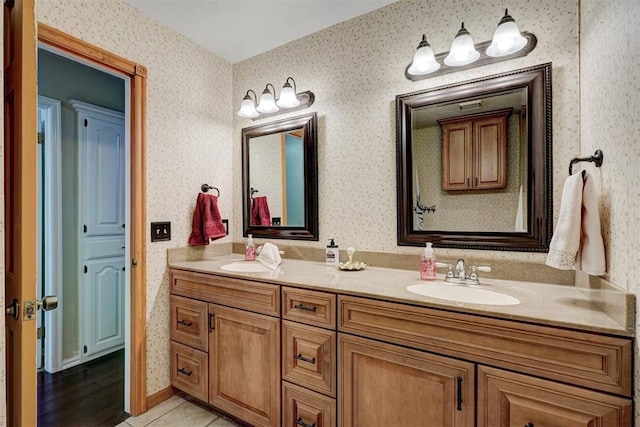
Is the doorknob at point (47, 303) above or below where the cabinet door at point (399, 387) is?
above

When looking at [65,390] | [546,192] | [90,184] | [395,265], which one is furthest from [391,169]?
[65,390]

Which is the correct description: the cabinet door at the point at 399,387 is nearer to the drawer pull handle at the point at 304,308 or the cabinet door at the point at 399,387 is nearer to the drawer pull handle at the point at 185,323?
the drawer pull handle at the point at 304,308

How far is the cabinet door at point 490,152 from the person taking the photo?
5.10 feet

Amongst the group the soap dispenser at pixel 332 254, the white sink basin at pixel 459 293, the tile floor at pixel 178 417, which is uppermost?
the soap dispenser at pixel 332 254

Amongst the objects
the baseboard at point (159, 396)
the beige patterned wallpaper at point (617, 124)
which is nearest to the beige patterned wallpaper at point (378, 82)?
the beige patterned wallpaper at point (617, 124)

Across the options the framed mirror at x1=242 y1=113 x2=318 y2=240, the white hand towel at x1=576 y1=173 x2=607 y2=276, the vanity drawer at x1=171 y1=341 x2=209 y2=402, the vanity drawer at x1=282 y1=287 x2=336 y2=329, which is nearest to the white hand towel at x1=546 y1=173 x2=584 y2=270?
the white hand towel at x1=576 y1=173 x2=607 y2=276

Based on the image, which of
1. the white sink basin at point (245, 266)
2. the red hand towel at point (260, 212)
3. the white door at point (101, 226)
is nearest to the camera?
the white sink basin at point (245, 266)

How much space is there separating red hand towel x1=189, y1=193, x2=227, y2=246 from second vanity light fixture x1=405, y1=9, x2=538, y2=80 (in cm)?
150

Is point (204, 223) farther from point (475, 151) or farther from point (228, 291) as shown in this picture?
point (475, 151)

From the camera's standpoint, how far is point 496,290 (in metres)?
1.40

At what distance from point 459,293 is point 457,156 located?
689 mm

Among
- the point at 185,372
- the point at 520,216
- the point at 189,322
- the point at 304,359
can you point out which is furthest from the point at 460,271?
the point at 185,372

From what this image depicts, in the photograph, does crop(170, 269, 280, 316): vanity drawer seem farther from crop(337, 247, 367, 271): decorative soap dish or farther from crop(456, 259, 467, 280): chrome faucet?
crop(456, 259, 467, 280): chrome faucet

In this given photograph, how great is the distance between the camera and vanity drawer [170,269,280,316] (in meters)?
1.58
